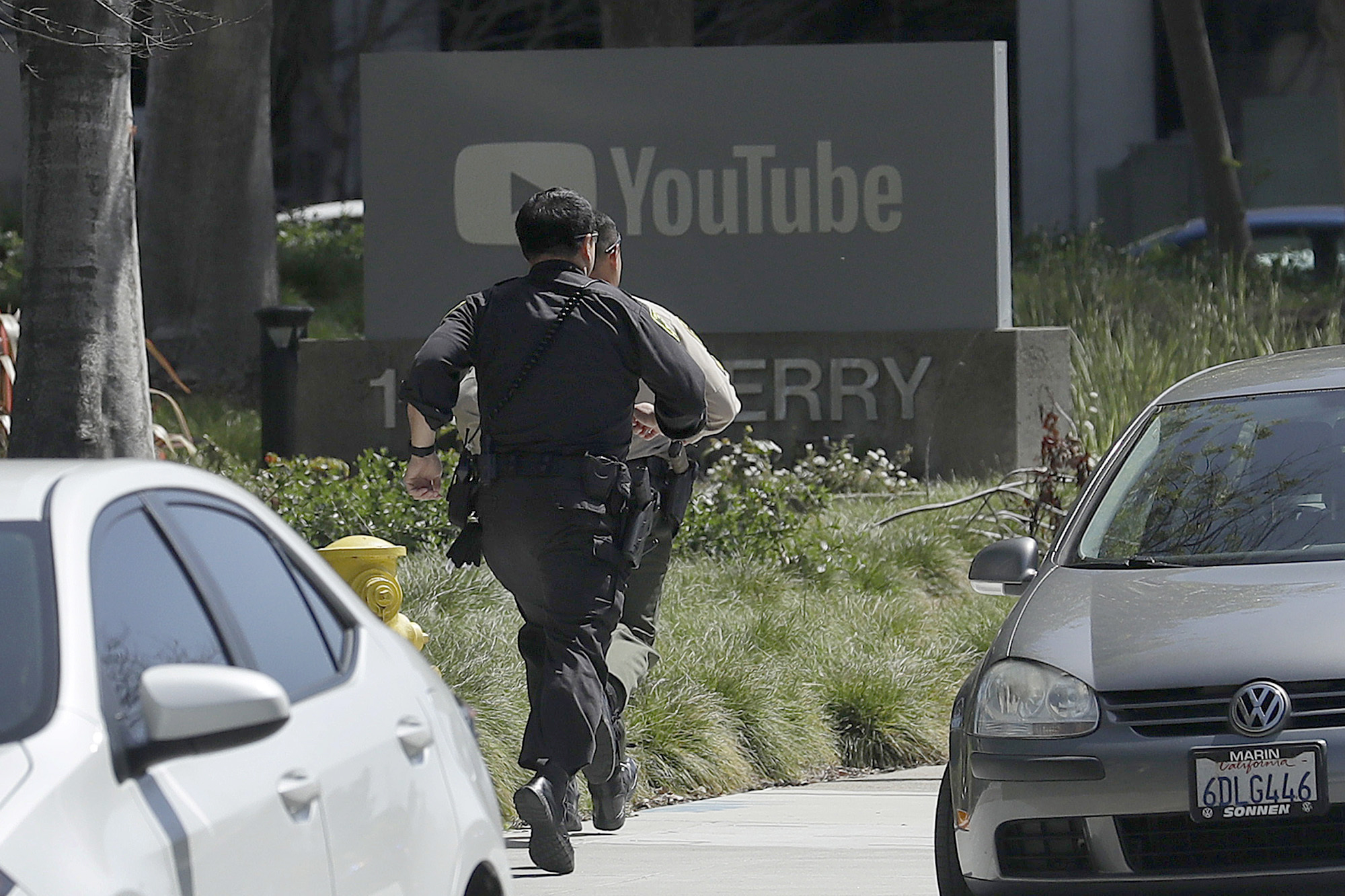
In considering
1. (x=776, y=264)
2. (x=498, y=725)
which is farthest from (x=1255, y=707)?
(x=776, y=264)

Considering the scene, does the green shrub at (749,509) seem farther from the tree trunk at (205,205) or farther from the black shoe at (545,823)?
the tree trunk at (205,205)

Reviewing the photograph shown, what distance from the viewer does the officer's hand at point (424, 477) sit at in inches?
245

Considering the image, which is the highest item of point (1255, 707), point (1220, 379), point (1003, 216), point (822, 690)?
point (1003, 216)

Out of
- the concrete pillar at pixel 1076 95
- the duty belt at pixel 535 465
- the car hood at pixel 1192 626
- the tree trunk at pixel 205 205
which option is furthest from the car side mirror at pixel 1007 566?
the concrete pillar at pixel 1076 95

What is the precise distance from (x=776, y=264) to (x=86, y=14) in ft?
19.1

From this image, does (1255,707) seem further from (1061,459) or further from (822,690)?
(1061,459)

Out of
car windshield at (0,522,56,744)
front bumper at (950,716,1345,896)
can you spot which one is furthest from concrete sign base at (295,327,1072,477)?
car windshield at (0,522,56,744)

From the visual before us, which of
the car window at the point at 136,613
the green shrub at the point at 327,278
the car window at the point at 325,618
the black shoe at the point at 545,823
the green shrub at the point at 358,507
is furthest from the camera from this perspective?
the green shrub at the point at 327,278

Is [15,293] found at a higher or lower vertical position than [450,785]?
higher

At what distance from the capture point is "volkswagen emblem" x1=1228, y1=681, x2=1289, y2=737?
16.0 ft

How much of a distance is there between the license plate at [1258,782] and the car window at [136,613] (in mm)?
2441

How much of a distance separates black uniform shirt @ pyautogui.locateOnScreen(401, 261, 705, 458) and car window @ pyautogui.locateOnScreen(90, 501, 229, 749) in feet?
8.82

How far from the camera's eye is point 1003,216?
1378 centimetres

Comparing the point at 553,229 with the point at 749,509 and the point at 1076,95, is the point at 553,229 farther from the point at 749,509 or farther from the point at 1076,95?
the point at 1076,95
